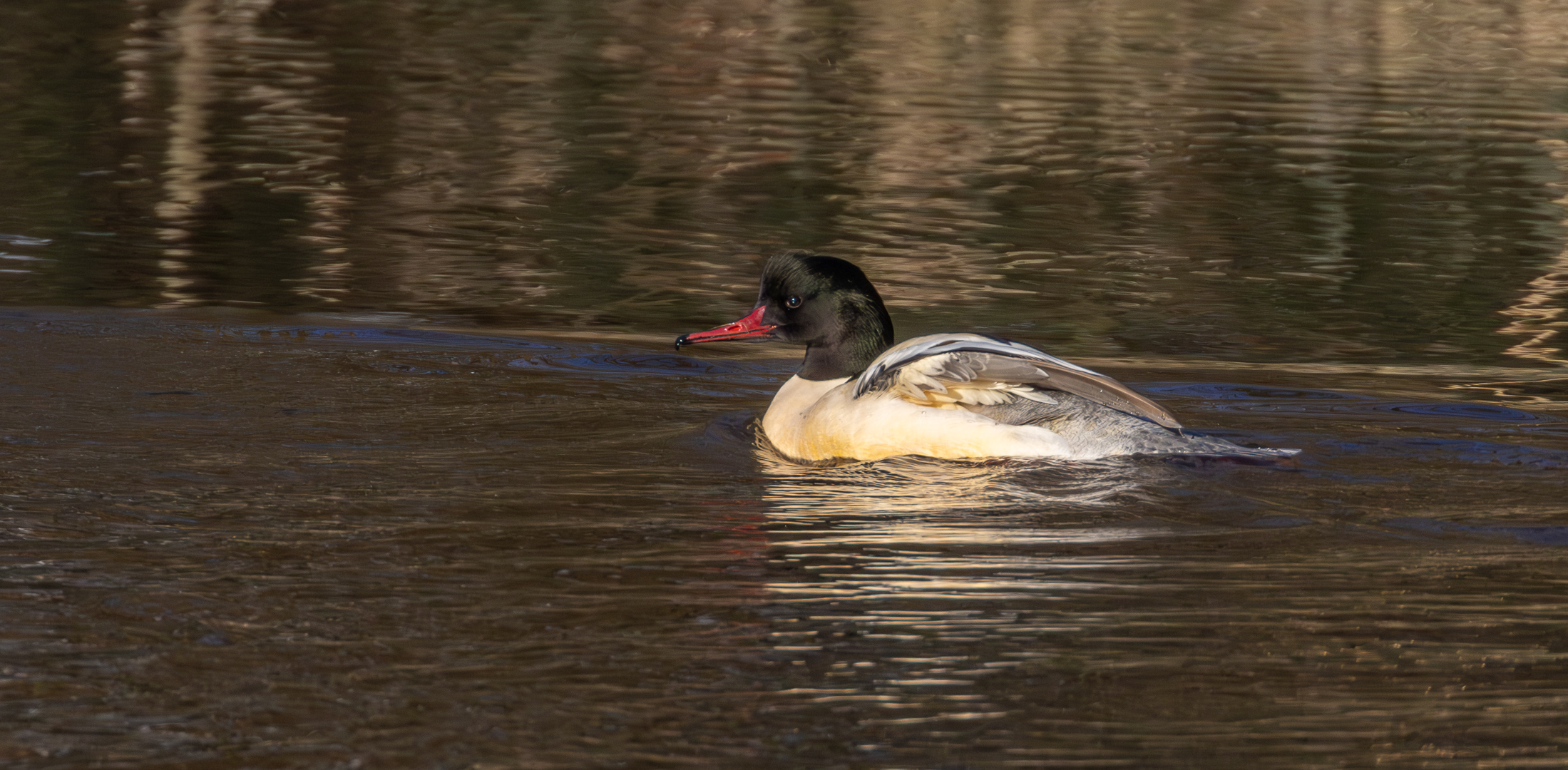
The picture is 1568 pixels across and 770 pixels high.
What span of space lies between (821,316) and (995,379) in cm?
121

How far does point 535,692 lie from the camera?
4.38 meters

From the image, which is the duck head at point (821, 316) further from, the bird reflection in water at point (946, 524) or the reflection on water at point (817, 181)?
the reflection on water at point (817, 181)

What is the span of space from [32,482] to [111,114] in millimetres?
14874

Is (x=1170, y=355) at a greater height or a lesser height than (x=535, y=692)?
lesser

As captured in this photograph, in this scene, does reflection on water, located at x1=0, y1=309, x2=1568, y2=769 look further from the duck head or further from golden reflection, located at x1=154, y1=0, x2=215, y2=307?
golden reflection, located at x1=154, y1=0, x2=215, y2=307

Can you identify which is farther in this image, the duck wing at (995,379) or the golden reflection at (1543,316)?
the golden reflection at (1543,316)

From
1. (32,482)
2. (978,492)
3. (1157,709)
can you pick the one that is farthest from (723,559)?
(32,482)

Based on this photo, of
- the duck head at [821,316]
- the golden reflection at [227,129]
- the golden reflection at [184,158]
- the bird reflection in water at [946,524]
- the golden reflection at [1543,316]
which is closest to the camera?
the bird reflection in water at [946,524]

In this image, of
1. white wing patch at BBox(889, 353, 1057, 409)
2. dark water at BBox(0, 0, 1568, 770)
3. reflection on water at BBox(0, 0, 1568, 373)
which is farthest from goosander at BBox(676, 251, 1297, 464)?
reflection on water at BBox(0, 0, 1568, 373)

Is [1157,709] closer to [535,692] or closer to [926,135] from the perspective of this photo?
[535,692]

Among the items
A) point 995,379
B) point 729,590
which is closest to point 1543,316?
point 995,379

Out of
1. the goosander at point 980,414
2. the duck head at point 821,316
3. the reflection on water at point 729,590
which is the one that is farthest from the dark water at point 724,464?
the duck head at point 821,316

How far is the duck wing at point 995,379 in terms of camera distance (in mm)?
7066

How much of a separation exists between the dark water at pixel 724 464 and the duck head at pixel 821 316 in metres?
0.45
